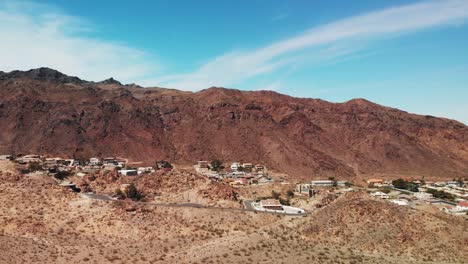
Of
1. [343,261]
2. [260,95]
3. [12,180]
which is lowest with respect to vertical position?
[343,261]

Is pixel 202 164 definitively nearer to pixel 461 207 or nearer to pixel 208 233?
pixel 461 207

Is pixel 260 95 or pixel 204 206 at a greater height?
pixel 260 95

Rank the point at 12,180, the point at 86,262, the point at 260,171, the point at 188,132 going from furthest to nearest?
the point at 188,132 → the point at 260,171 → the point at 12,180 → the point at 86,262

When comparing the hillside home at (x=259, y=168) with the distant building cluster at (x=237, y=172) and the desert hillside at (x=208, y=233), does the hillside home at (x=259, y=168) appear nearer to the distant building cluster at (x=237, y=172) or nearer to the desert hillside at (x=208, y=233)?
the distant building cluster at (x=237, y=172)

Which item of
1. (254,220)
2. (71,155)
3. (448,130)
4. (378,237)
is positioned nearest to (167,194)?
(254,220)

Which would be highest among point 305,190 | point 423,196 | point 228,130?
point 228,130

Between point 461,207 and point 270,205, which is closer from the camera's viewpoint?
point 270,205

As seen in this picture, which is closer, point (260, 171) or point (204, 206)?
point (204, 206)

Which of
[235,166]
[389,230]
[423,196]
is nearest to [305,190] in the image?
[423,196]

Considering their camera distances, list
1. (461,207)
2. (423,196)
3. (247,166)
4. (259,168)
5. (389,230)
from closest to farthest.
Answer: (389,230), (461,207), (423,196), (259,168), (247,166)

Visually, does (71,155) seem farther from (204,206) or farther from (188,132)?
(204,206)
